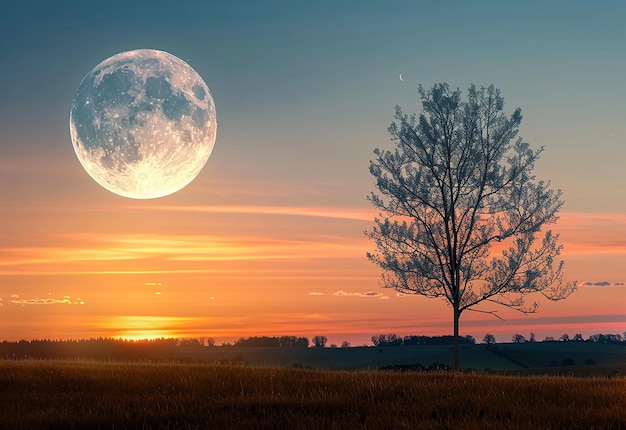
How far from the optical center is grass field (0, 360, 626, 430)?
1273 centimetres

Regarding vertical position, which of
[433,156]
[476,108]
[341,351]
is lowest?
[341,351]

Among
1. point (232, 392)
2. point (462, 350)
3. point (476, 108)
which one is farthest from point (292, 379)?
point (462, 350)

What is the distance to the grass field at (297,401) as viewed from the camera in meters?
12.7

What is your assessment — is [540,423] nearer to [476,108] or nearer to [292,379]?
[292,379]

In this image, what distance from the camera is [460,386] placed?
16406 millimetres

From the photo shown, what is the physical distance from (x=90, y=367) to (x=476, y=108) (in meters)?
18.5

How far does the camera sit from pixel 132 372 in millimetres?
19766

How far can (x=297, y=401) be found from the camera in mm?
14656

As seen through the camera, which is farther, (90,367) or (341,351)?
(341,351)

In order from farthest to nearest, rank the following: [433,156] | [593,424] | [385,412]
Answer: [433,156]
[385,412]
[593,424]

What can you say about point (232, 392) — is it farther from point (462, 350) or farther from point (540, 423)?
point (462, 350)

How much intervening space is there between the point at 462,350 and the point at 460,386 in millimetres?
65855

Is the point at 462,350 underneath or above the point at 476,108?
underneath

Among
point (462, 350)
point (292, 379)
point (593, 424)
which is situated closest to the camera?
point (593, 424)
